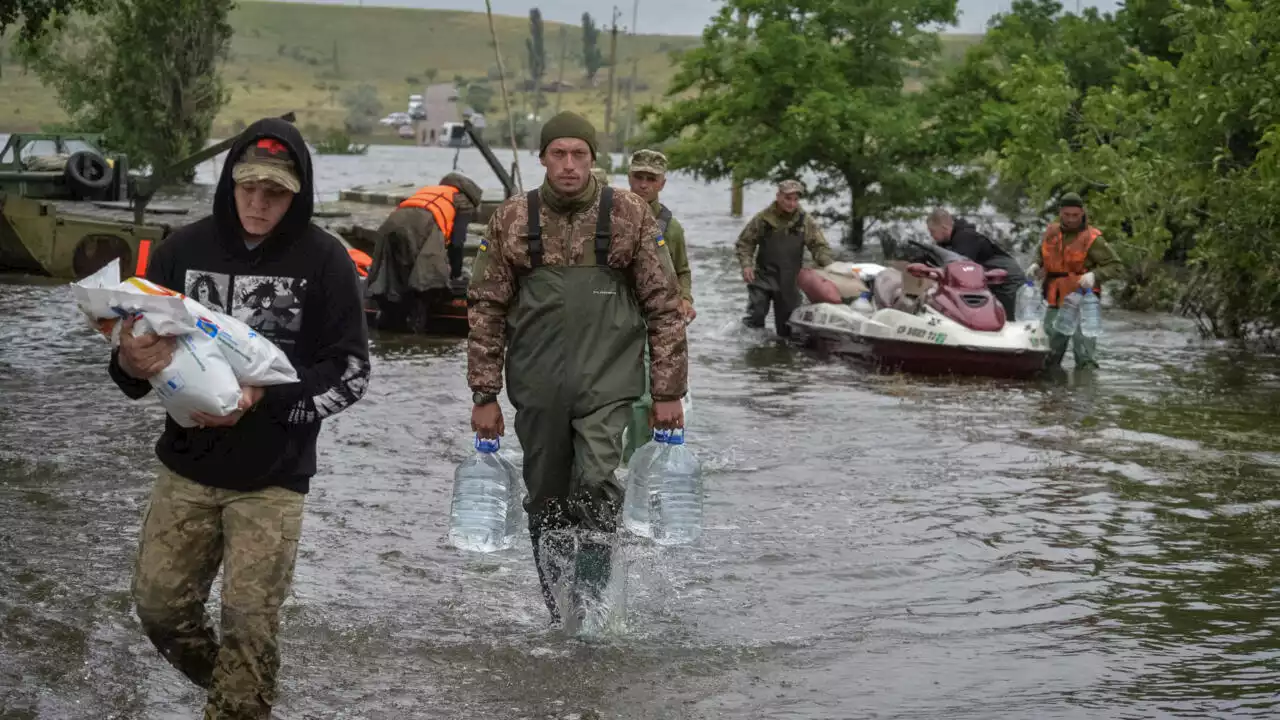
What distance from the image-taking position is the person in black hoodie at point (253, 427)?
17.5 ft

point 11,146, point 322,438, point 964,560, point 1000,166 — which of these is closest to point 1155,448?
point 964,560

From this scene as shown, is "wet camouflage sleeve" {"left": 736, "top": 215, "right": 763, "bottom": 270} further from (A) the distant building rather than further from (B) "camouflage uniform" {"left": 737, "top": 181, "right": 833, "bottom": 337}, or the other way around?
(A) the distant building

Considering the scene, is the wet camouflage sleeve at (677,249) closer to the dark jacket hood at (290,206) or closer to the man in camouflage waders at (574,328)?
the man in camouflage waders at (574,328)

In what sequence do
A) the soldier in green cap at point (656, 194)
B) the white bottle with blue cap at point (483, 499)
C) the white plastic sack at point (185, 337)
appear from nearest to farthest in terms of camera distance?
the white plastic sack at point (185, 337), the white bottle with blue cap at point (483, 499), the soldier in green cap at point (656, 194)

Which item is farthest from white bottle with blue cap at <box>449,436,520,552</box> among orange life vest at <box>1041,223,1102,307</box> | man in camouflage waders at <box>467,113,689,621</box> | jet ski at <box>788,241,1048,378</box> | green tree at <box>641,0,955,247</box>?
green tree at <box>641,0,955,247</box>

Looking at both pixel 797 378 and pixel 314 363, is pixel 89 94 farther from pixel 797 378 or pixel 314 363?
pixel 314 363

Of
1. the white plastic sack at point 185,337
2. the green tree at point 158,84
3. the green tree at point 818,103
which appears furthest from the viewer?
the green tree at point 158,84

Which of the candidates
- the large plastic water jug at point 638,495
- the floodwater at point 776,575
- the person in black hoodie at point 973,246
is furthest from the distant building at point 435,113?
the large plastic water jug at point 638,495

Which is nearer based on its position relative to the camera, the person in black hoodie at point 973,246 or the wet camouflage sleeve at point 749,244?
the person in black hoodie at point 973,246

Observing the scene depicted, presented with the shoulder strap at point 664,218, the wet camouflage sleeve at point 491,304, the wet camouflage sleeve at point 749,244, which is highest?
the shoulder strap at point 664,218

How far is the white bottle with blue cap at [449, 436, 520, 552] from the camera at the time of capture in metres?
7.16

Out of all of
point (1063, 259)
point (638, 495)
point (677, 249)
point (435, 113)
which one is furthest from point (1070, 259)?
point (435, 113)

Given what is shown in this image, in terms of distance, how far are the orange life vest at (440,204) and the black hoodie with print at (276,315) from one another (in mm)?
13222

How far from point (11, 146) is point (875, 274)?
16.0 m
